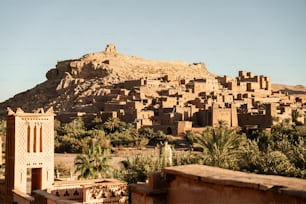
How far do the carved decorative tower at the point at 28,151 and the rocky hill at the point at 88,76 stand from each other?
4129 centimetres

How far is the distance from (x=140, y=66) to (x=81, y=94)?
16.0m

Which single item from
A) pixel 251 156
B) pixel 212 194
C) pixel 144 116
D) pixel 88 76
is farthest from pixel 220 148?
pixel 88 76

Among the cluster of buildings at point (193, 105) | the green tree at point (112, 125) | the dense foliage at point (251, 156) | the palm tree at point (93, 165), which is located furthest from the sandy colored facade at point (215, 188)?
the green tree at point (112, 125)

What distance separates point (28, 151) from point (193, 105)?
3077cm

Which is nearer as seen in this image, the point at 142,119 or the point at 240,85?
the point at 142,119

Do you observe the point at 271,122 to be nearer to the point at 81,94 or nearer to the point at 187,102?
the point at 187,102

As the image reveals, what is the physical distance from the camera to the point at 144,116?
3753cm

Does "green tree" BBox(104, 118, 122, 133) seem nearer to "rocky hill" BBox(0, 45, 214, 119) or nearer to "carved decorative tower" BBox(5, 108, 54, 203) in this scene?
"rocky hill" BBox(0, 45, 214, 119)

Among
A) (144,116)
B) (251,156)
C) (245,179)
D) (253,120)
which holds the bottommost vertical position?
(251,156)

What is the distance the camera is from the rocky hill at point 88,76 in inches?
2210

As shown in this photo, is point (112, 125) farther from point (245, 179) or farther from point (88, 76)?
point (245, 179)

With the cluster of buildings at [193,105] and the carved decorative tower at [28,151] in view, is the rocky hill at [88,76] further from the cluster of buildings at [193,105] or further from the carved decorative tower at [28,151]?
the carved decorative tower at [28,151]

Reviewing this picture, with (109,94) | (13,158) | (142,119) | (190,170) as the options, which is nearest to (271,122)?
(142,119)

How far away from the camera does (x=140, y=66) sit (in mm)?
69438
